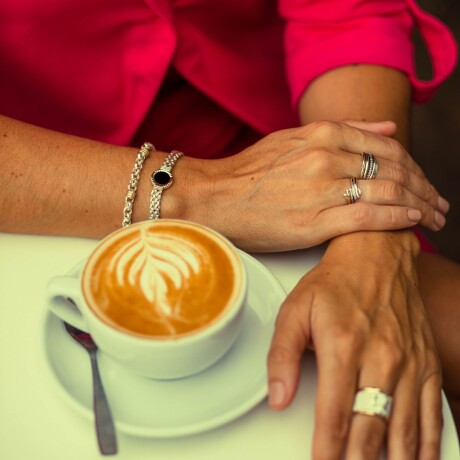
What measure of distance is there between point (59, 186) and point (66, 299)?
185 mm

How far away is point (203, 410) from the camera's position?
512 millimetres

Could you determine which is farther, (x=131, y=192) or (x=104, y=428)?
(x=131, y=192)

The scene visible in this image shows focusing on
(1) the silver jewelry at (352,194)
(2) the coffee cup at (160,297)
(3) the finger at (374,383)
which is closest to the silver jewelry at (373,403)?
(3) the finger at (374,383)

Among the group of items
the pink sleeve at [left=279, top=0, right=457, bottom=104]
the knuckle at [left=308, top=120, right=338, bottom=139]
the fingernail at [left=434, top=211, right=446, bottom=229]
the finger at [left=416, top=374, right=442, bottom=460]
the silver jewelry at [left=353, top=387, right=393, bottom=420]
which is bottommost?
the finger at [left=416, top=374, right=442, bottom=460]

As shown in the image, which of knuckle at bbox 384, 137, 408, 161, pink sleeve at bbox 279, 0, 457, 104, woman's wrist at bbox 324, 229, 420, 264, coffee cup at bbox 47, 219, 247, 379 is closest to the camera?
coffee cup at bbox 47, 219, 247, 379

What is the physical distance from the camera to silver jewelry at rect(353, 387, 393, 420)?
1.75 feet

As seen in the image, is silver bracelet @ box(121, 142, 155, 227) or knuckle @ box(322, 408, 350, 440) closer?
knuckle @ box(322, 408, 350, 440)

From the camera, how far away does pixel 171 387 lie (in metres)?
0.53

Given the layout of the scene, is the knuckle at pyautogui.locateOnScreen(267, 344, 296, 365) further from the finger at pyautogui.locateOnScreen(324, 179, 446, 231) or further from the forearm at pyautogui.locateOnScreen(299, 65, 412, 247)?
the forearm at pyautogui.locateOnScreen(299, 65, 412, 247)

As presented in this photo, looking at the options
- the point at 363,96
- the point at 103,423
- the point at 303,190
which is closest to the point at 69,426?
the point at 103,423

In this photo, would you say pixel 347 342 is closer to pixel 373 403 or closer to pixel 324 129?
pixel 373 403

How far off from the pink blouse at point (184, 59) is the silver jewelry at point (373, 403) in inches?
20.6

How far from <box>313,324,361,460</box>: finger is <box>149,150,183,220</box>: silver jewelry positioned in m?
0.26

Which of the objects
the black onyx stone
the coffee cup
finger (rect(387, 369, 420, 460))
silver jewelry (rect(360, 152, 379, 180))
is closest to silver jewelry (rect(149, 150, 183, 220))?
the black onyx stone
